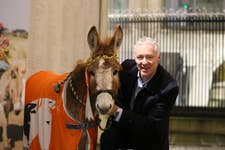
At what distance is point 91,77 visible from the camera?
262 cm

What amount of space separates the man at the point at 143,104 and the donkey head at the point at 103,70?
23 centimetres

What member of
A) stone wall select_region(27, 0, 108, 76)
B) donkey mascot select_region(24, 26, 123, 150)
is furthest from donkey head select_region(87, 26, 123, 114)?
stone wall select_region(27, 0, 108, 76)

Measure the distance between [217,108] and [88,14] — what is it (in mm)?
5587

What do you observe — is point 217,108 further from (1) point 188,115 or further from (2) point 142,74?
(2) point 142,74

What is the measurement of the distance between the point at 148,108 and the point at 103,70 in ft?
1.80

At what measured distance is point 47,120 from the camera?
2809 mm

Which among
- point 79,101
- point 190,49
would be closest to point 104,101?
point 79,101

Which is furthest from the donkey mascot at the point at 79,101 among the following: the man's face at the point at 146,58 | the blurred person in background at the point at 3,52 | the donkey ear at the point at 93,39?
the blurred person in background at the point at 3,52

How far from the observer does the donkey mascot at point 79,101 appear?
2564 millimetres

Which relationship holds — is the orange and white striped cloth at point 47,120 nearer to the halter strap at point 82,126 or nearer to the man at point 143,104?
the halter strap at point 82,126

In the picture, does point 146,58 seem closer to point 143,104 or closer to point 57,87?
point 143,104

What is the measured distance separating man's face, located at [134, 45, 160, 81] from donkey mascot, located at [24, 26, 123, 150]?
0.60 feet

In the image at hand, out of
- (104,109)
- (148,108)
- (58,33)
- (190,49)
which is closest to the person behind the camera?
(104,109)

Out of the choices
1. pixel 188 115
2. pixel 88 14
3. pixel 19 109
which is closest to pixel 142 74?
pixel 19 109
